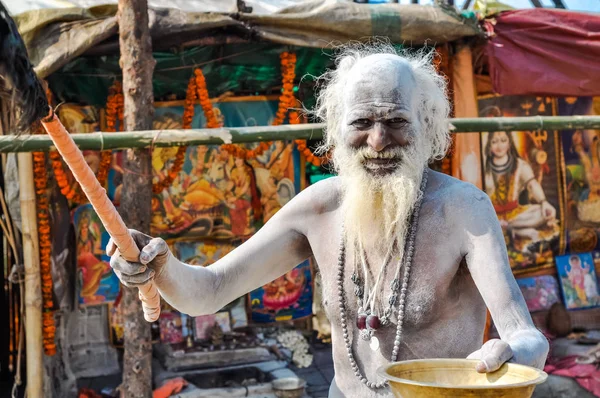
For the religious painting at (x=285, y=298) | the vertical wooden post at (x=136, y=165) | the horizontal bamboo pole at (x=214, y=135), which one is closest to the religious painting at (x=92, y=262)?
the religious painting at (x=285, y=298)

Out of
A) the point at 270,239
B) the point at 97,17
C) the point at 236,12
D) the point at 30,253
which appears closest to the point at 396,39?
the point at 236,12

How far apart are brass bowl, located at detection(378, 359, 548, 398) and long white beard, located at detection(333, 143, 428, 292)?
59cm

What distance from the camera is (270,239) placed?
10.6 feet

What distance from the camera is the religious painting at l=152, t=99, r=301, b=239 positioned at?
7.69 m

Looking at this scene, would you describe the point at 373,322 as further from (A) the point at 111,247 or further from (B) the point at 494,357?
(A) the point at 111,247

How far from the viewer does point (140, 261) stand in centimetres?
268

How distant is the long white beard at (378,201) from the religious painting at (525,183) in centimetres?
521

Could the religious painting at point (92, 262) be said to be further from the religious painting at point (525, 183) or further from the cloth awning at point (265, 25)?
the religious painting at point (525, 183)

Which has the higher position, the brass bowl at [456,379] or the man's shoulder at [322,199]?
the man's shoulder at [322,199]

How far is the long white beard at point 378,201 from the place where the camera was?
2.98m

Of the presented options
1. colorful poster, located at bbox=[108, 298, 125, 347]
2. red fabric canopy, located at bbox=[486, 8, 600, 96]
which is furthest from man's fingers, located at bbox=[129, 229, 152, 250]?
colorful poster, located at bbox=[108, 298, 125, 347]

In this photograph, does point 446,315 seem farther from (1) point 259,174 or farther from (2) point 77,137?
(1) point 259,174

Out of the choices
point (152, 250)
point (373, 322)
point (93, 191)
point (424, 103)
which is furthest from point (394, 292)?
point (93, 191)

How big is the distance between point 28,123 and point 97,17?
458cm
